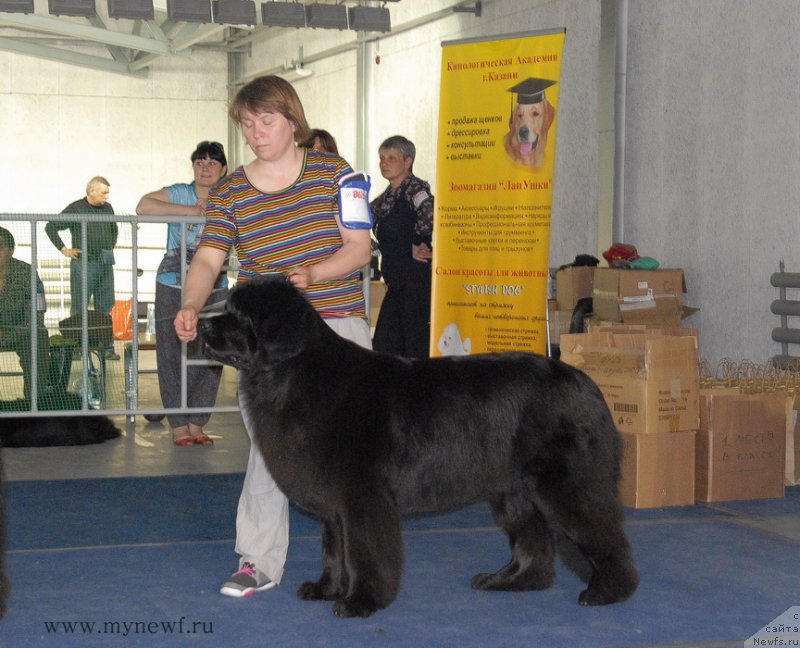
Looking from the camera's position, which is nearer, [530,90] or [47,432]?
[530,90]

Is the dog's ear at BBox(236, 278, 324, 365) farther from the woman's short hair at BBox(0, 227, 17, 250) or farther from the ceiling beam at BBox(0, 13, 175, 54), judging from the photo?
the ceiling beam at BBox(0, 13, 175, 54)

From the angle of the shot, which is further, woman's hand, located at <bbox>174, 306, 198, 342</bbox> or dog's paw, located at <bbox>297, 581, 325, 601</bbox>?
dog's paw, located at <bbox>297, 581, 325, 601</bbox>

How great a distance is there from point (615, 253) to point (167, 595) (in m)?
4.92

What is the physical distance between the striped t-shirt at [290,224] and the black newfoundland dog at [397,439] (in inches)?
11.1

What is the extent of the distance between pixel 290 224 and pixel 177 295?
11.2 ft

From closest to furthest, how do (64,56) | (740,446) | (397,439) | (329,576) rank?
(397,439) → (329,576) → (740,446) → (64,56)

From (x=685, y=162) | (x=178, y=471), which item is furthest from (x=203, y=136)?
(x=178, y=471)

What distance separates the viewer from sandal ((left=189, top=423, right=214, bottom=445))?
673 cm

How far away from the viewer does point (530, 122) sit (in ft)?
20.6

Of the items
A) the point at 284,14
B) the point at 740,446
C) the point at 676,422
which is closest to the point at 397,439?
the point at 676,422

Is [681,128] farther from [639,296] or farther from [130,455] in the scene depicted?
[130,455]

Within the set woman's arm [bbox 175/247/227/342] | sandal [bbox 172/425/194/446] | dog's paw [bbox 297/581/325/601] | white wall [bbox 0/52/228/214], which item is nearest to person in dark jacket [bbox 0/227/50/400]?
sandal [bbox 172/425/194/446]

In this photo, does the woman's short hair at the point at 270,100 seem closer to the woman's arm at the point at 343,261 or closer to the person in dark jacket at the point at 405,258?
the woman's arm at the point at 343,261

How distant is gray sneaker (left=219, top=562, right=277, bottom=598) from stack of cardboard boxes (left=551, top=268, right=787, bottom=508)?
6.58 ft
